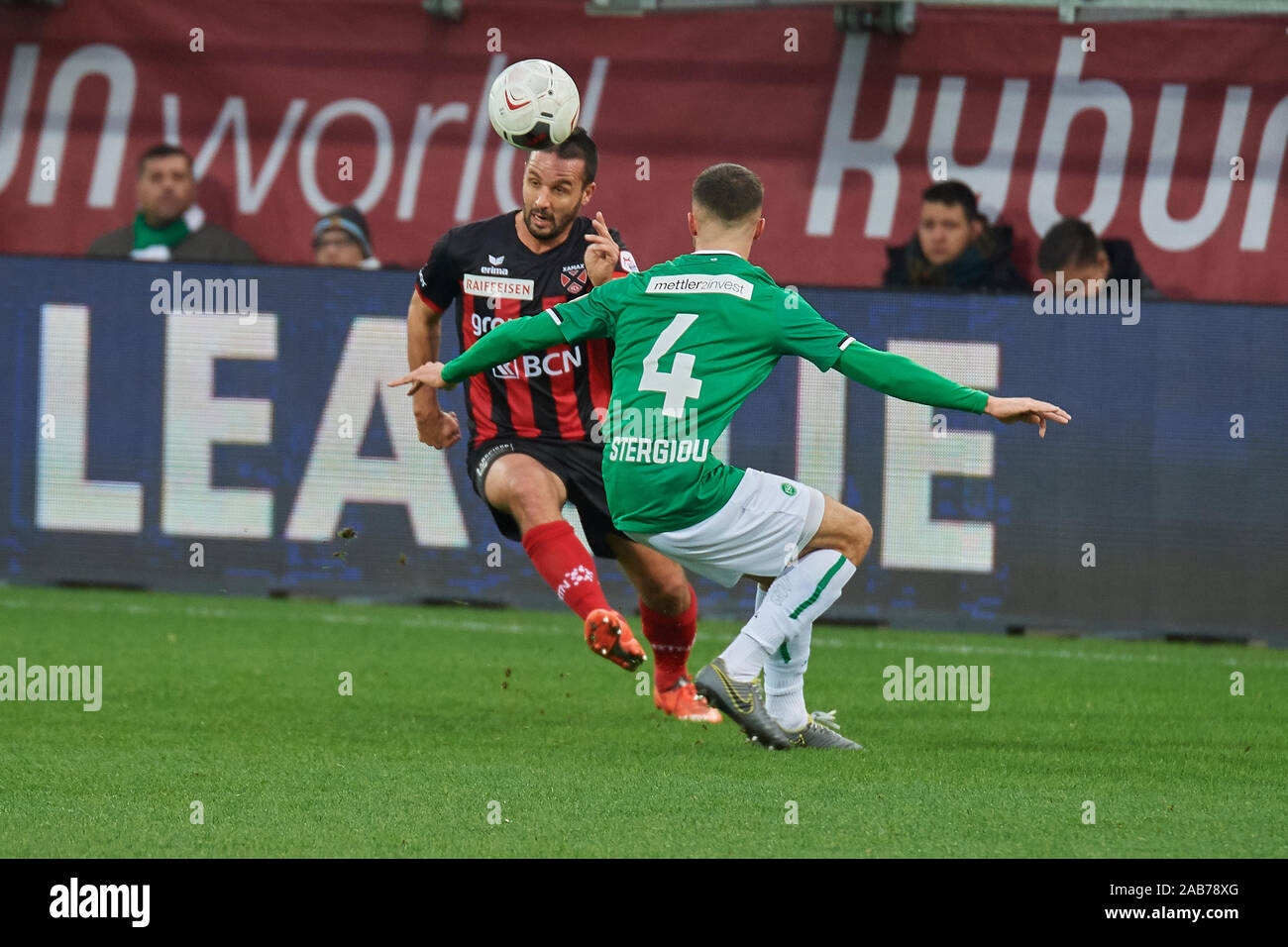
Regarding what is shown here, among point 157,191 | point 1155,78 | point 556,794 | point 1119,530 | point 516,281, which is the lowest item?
point 556,794

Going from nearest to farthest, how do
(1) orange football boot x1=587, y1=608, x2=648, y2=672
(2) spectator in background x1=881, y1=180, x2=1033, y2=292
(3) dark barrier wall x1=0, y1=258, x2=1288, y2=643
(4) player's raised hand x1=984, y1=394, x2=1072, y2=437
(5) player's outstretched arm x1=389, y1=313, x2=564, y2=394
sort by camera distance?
1. (4) player's raised hand x1=984, y1=394, x2=1072, y2=437
2. (1) orange football boot x1=587, y1=608, x2=648, y2=672
3. (5) player's outstretched arm x1=389, y1=313, x2=564, y2=394
4. (3) dark barrier wall x1=0, y1=258, x2=1288, y2=643
5. (2) spectator in background x1=881, y1=180, x2=1033, y2=292

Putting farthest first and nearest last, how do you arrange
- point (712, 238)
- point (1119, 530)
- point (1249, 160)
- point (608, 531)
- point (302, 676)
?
point (1249, 160)
point (1119, 530)
point (302, 676)
point (608, 531)
point (712, 238)

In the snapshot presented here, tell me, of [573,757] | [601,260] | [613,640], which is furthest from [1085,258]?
[613,640]

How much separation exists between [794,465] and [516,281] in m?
4.13

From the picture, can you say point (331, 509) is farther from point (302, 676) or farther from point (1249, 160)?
point (1249, 160)

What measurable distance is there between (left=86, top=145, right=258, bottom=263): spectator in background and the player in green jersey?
705cm

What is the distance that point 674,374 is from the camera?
6.09 m

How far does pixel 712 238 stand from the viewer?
20.3 ft

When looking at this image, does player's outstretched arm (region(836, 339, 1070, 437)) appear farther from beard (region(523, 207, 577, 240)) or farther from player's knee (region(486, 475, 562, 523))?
beard (region(523, 207, 577, 240))

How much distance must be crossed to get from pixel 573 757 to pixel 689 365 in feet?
Answer: 4.24

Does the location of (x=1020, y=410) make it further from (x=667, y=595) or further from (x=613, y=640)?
(x=667, y=595)

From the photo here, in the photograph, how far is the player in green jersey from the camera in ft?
20.0

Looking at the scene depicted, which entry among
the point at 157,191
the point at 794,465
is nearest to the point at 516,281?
the point at 794,465

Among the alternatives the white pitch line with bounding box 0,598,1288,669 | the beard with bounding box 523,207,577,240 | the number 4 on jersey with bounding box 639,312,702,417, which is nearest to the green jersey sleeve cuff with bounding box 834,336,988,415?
the number 4 on jersey with bounding box 639,312,702,417
